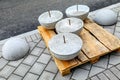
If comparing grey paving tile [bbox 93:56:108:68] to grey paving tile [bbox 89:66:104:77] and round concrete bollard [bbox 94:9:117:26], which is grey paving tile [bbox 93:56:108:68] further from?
round concrete bollard [bbox 94:9:117:26]

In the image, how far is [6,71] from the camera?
3.83 metres

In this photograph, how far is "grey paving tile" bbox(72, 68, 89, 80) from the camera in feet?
11.4

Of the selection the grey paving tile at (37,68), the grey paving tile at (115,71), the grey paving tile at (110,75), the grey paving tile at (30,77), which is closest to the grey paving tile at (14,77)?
the grey paving tile at (30,77)

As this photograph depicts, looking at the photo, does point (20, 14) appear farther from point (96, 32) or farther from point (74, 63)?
point (74, 63)

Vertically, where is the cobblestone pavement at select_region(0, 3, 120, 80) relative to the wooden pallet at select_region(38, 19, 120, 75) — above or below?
below

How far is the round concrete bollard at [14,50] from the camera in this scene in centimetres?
394

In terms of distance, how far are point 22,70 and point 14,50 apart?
18.1 inches

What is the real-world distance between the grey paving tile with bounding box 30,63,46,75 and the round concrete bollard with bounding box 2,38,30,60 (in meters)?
0.42

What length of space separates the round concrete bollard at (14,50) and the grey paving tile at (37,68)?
0.42 m

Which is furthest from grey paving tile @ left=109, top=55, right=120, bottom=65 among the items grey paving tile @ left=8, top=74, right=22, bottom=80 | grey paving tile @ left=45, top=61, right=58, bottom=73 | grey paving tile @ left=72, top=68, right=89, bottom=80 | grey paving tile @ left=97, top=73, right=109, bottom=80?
grey paving tile @ left=8, top=74, right=22, bottom=80

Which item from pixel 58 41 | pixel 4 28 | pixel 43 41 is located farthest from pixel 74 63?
pixel 4 28

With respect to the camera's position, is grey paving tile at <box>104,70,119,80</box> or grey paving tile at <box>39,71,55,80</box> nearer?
grey paving tile at <box>104,70,119,80</box>

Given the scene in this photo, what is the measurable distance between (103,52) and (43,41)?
155 cm

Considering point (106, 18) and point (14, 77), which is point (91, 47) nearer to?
point (106, 18)
